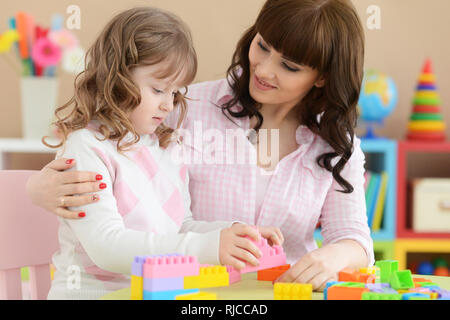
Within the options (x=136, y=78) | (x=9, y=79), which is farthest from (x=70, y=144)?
(x=9, y=79)

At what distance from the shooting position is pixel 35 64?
2385mm

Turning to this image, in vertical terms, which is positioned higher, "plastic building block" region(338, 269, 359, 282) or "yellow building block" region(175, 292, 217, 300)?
"yellow building block" region(175, 292, 217, 300)

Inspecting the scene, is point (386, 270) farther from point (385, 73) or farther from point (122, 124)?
point (385, 73)

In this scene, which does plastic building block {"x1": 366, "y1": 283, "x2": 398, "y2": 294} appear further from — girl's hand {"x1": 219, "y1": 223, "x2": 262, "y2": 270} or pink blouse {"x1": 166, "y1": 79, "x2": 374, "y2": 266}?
pink blouse {"x1": 166, "y1": 79, "x2": 374, "y2": 266}

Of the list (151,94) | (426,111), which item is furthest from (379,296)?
(426,111)

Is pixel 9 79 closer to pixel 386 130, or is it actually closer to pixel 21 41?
pixel 21 41

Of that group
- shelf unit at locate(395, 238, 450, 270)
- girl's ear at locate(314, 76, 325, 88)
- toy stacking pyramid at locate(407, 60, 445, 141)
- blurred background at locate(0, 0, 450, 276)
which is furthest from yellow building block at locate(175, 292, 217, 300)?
toy stacking pyramid at locate(407, 60, 445, 141)

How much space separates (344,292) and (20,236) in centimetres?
58

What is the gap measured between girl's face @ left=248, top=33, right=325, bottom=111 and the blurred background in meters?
1.27

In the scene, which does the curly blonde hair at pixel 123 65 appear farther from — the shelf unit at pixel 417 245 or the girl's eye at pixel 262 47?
the shelf unit at pixel 417 245

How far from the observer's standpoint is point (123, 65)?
1.04 metres

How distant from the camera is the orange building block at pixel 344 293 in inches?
30.9

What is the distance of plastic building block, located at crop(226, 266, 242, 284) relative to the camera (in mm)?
920

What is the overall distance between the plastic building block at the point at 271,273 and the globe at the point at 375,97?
64.4 inches
